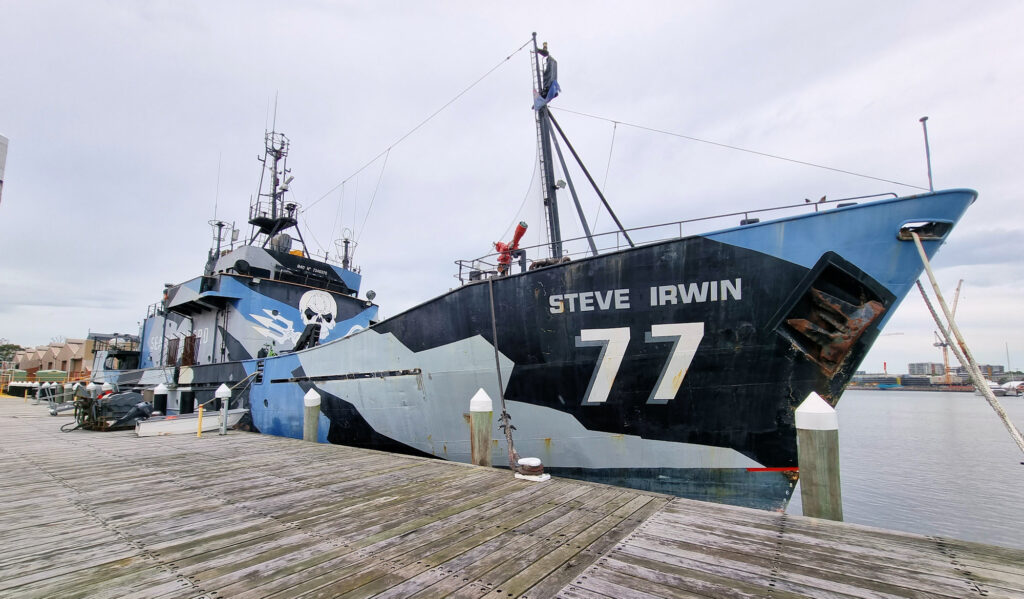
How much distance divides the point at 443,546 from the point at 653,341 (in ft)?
12.4

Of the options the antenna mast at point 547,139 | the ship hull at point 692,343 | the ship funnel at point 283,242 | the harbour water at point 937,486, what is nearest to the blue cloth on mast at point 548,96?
the antenna mast at point 547,139

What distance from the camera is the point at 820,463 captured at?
11.3 ft

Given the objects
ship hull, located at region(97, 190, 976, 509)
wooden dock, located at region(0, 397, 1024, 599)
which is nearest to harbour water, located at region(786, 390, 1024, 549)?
ship hull, located at region(97, 190, 976, 509)

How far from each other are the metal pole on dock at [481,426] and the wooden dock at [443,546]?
21.8 inches

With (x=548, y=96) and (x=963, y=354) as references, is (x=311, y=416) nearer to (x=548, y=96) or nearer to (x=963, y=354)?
(x=548, y=96)

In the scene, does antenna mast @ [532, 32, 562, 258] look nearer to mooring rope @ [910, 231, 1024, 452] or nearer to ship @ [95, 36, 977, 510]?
ship @ [95, 36, 977, 510]

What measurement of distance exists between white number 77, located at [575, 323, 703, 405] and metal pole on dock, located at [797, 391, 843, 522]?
2046 mm

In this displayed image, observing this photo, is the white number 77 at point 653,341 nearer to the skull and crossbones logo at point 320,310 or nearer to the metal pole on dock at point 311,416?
the metal pole on dock at point 311,416

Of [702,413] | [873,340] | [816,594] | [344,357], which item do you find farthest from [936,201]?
[344,357]

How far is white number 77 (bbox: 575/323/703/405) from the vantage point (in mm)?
5582

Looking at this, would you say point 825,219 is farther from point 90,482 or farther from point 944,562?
point 90,482

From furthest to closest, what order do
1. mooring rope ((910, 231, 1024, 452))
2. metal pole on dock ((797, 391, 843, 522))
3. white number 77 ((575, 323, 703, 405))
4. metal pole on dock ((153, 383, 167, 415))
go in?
metal pole on dock ((153, 383, 167, 415)), white number 77 ((575, 323, 703, 405)), mooring rope ((910, 231, 1024, 452)), metal pole on dock ((797, 391, 843, 522))

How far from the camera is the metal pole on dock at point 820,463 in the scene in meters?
3.40

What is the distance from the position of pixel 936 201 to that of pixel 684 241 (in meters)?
2.69
